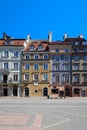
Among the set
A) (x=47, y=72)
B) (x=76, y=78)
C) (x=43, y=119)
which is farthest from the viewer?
(x=47, y=72)

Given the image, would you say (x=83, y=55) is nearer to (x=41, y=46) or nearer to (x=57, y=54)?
(x=57, y=54)

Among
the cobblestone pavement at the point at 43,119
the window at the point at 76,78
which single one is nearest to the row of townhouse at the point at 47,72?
the window at the point at 76,78

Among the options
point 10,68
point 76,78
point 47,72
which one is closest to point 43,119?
point 47,72

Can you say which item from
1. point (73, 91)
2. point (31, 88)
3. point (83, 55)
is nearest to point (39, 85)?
point (31, 88)

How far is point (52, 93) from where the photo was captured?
6347 centimetres

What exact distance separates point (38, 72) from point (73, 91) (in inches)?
375

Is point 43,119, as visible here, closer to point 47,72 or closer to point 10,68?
point 47,72

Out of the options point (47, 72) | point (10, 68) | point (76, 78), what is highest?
point (10, 68)

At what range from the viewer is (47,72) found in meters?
63.4

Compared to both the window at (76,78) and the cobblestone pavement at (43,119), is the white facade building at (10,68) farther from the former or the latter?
the cobblestone pavement at (43,119)

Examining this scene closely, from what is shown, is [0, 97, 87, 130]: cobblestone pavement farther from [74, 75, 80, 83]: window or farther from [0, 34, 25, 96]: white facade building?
[0, 34, 25, 96]: white facade building

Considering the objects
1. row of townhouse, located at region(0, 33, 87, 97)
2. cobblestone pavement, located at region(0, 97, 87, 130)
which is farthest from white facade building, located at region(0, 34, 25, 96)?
cobblestone pavement, located at region(0, 97, 87, 130)

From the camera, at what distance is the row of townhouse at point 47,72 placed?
208ft

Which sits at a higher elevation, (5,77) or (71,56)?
(71,56)
